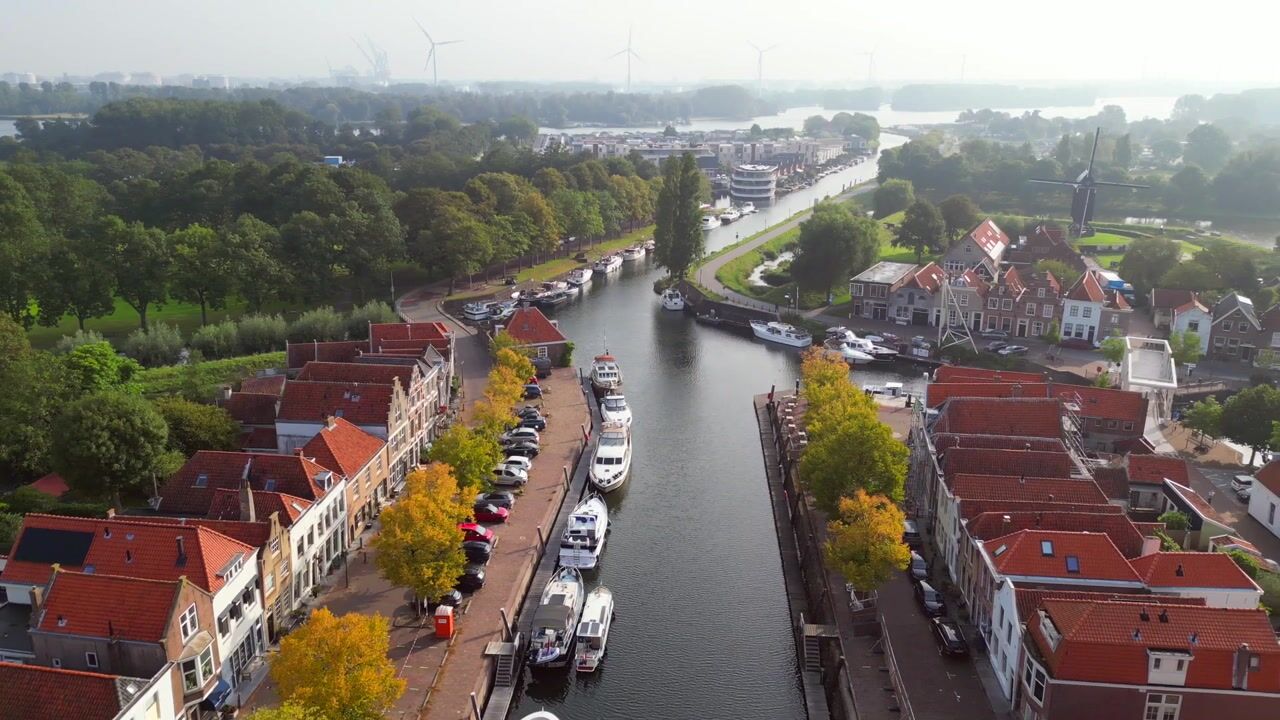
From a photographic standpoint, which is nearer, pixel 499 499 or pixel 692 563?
pixel 692 563

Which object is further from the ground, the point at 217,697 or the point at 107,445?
the point at 107,445

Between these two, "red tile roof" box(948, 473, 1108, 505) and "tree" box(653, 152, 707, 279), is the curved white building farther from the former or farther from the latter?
"red tile roof" box(948, 473, 1108, 505)

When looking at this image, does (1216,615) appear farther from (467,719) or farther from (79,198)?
(79,198)

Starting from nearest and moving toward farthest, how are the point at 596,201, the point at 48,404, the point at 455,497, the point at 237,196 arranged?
the point at 455,497 < the point at 48,404 < the point at 237,196 < the point at 596,201

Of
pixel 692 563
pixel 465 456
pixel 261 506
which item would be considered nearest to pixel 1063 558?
pixel 692 563

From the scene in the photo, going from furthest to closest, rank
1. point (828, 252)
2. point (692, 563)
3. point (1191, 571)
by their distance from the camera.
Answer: point (828, 252) < point (692, 563) < point (1191, 571)

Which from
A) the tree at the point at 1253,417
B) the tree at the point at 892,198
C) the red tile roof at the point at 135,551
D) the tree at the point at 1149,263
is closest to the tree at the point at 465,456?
the red tile roof at the point at 135,551

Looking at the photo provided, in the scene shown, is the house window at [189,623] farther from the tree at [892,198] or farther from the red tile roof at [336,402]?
the tree at [892,198]

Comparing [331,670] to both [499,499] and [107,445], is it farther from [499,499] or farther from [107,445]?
[107,445]

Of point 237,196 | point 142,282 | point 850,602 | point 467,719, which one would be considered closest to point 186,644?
point 467,719
